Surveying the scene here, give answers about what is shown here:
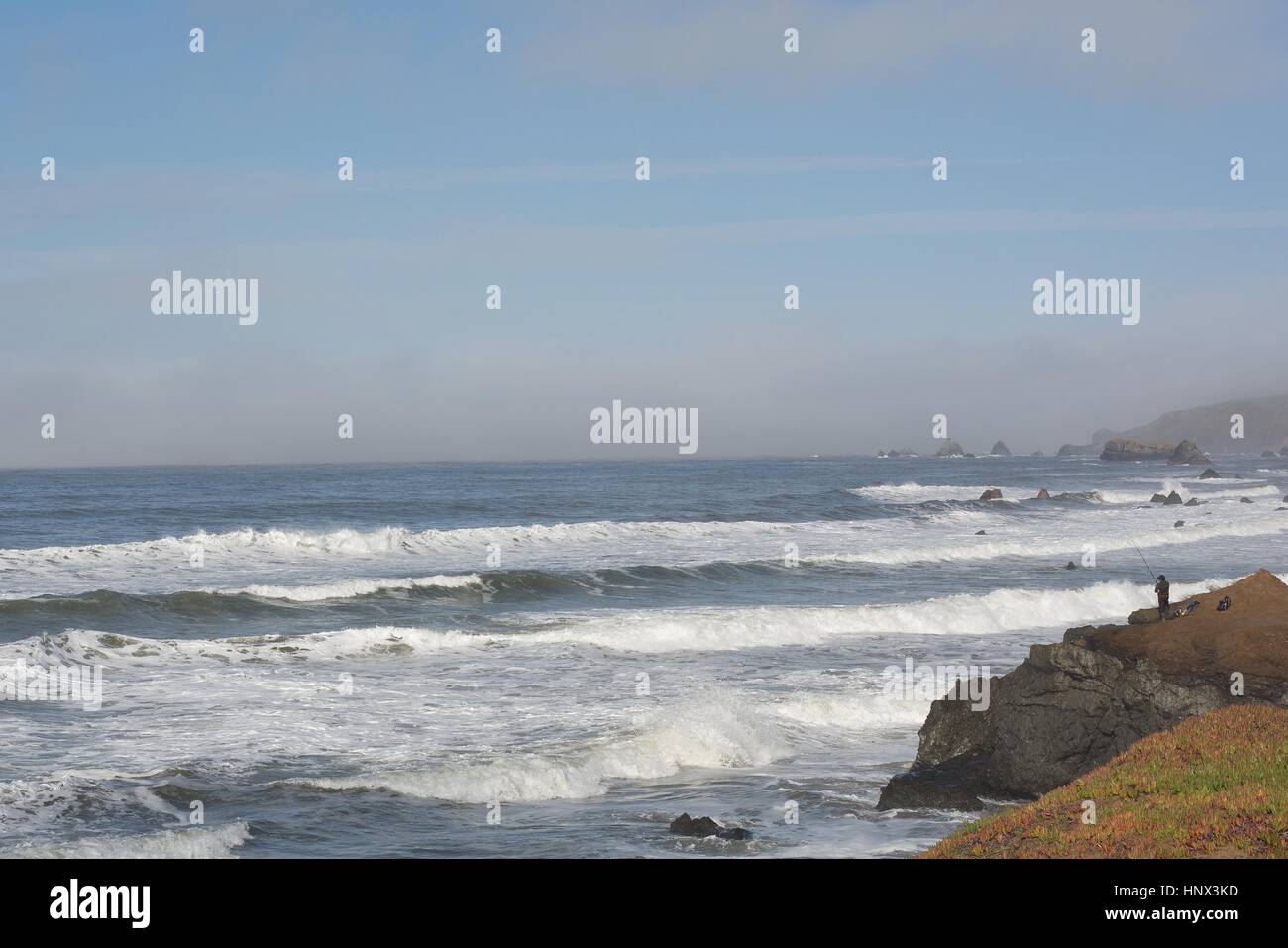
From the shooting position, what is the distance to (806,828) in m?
Answer: 15.5

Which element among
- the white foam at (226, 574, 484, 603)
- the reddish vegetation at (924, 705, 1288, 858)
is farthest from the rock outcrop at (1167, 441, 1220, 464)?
the reddish vegetation at (924, 705, 1288, 858)

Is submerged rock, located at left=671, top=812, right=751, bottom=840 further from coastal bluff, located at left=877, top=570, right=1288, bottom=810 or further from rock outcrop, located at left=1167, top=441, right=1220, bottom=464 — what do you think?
rock outcrop, located at left=1167, top=441, right=1220, bottom=464

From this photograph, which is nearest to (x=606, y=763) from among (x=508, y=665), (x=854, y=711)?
(x=854, y=711)

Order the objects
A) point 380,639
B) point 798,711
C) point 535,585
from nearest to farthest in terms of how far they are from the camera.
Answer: point 798,711
point 380,639
point 535,585

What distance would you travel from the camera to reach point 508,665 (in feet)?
93.4

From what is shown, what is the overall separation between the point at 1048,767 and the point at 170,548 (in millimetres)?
43907

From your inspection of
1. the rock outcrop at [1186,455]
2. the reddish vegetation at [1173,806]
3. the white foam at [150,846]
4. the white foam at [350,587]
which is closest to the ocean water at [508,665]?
the white foam at [150,846]

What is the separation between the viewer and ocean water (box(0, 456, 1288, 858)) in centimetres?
1593

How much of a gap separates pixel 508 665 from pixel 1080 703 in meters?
14.8

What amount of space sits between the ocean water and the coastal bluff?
1.36 metres

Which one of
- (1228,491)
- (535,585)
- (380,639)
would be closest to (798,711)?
(380,639)

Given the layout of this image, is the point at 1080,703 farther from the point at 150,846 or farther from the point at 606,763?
the point at 150,846
